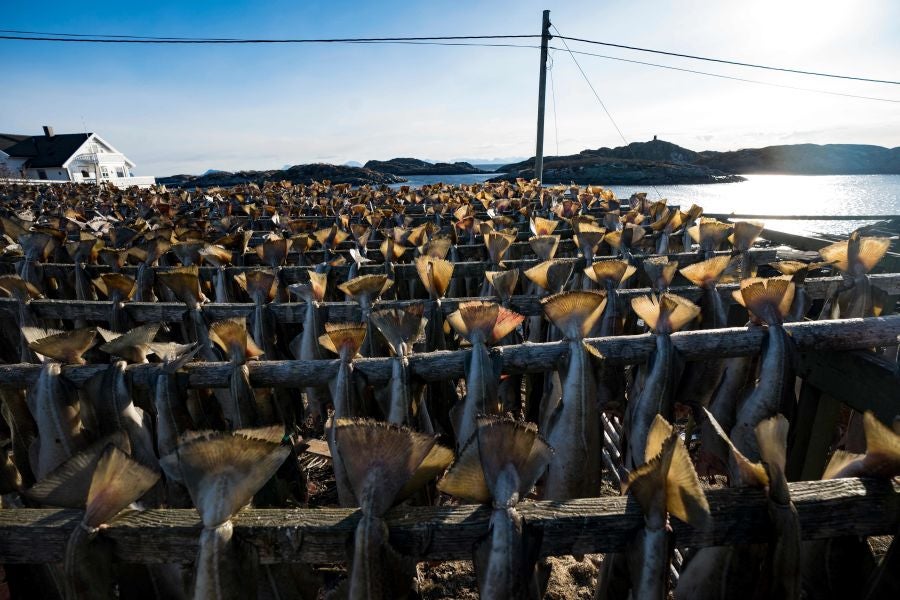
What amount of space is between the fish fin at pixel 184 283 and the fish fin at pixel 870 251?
2.99 m

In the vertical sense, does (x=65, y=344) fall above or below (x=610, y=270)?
below

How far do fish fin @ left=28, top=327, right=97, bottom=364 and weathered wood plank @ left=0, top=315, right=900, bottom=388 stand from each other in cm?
5

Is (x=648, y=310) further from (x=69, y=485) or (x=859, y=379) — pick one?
(x=69, y=485)

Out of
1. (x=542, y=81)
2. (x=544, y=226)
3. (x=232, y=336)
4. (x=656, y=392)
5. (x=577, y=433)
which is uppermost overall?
(x=542, y=81)

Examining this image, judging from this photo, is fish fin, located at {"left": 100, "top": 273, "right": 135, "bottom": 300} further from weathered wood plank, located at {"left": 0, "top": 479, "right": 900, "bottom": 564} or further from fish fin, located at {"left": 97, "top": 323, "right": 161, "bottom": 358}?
weathered wood plank, located at {"left": 0, "top": 479, "right": 900, "bottom": 564}

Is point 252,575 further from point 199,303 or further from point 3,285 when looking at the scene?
point 3,285

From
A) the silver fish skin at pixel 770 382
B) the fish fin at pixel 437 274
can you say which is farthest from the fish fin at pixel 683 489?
the fish fin at pixel 437 274

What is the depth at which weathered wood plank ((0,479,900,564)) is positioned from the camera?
928 mm

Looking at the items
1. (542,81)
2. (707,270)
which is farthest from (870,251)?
(542,81)

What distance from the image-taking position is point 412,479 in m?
0.96

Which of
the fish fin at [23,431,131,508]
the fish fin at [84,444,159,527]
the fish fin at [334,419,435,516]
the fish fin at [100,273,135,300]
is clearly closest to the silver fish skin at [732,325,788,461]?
the fish fin at [334,419,435,516]

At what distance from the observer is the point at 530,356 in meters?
1.59

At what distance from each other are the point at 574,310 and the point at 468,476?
0.72m

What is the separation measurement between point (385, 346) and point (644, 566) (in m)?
1.45
